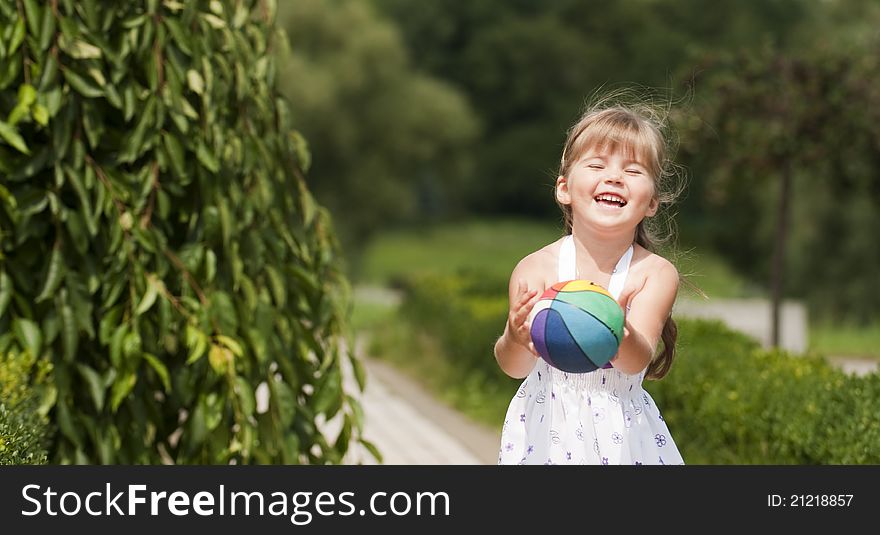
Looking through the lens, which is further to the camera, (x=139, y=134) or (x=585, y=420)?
(x=139, y=134)

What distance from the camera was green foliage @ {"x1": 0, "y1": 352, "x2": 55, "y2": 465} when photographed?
9.75 feet

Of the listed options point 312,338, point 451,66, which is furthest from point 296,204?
point 451,66

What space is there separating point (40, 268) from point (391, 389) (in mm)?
6443

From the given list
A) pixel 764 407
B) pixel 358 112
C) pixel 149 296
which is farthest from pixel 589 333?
pixel 358 112

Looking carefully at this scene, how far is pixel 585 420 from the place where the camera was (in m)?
2.51

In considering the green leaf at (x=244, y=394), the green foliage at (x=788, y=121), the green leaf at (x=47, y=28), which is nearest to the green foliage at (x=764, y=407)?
the green leaf at (x=244, y=394)

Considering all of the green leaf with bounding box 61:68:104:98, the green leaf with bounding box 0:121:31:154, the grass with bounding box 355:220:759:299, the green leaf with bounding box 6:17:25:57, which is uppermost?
the grass with bounding box 355:220:759:299

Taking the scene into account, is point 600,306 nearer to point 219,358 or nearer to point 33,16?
point 219,358

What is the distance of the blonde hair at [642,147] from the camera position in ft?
8.12

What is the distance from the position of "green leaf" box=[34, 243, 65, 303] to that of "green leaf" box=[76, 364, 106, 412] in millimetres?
255

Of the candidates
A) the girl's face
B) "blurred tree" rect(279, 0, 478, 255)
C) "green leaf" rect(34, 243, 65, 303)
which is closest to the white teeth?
the girl's face

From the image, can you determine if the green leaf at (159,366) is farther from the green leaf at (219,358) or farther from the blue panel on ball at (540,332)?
the blue panel on ball at (540,332)

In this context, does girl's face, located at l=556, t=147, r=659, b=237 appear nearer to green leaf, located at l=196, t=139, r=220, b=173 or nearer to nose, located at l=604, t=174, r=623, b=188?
nose, located at l=604, t=174, r=623, b=188

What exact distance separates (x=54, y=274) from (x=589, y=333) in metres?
1.83
